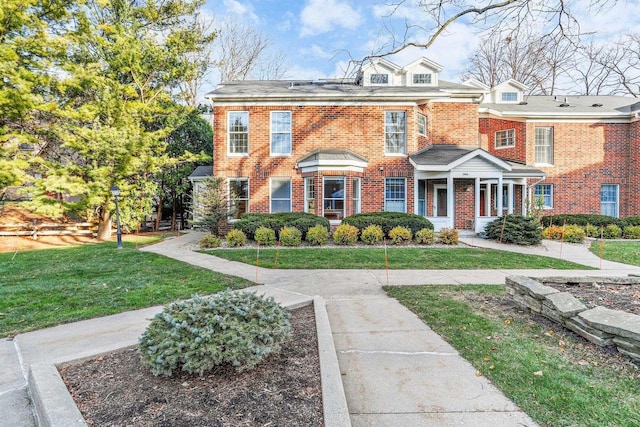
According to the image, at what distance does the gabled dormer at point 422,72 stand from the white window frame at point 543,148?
6.27 metres

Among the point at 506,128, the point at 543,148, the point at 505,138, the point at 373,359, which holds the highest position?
the point at 506,128

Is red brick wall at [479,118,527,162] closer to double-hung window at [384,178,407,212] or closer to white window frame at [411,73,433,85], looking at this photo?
white window frame at [411,73,433,85]

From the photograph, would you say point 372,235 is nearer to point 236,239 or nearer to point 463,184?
point 236,239

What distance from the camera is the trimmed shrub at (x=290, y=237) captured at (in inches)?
449

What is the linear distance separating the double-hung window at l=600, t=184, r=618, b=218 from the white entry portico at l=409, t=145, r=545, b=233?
3.68m

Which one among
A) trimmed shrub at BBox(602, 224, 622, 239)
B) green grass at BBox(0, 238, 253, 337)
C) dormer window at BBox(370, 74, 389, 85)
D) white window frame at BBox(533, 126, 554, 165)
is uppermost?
dormer window at BBox(370, 74, 389, 85)

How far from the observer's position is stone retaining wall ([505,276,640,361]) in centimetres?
313

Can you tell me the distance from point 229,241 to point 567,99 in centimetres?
2160

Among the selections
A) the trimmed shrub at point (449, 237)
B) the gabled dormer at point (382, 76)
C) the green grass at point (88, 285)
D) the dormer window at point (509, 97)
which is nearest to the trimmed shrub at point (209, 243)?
the green grass at point (88, 285)

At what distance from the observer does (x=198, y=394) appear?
7.95ft

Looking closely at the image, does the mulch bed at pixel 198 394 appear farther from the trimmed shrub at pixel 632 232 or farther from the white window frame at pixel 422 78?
→ the trimmed shrub at pixel 632 232

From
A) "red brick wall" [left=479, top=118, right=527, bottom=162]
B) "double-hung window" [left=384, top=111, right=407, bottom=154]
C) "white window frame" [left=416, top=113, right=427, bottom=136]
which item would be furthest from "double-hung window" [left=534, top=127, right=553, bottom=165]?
"double-hung window" [left=384, top=111, right=407, bottom=154]

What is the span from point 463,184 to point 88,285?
584 inches

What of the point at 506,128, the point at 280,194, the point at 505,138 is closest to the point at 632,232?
the point at 505,138
